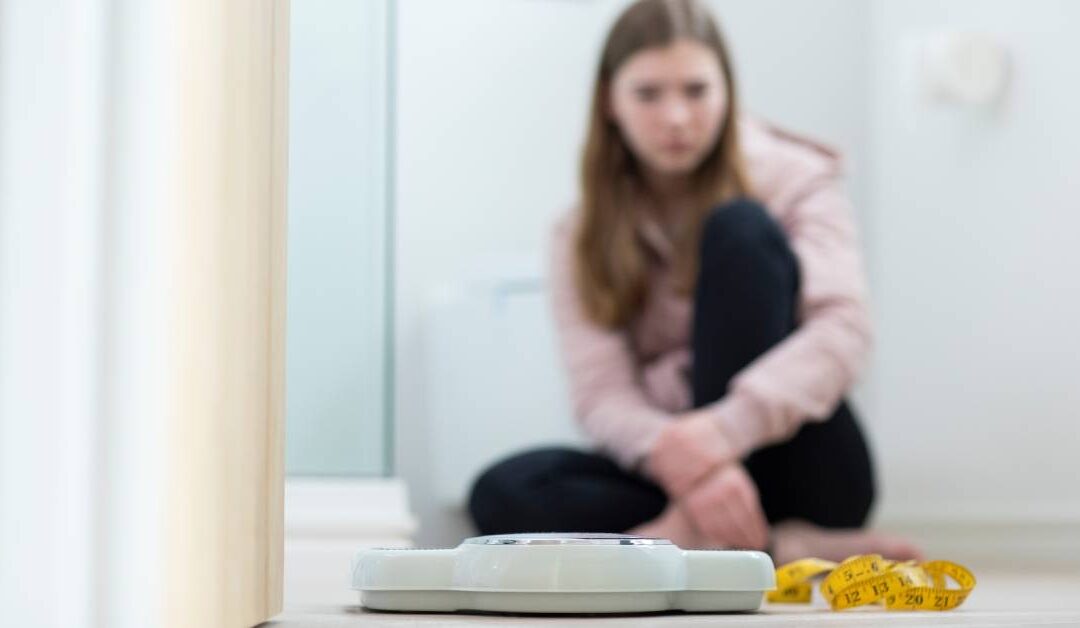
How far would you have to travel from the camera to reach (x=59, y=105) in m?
0.25

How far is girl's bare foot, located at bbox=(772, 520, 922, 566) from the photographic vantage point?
123 centimetres

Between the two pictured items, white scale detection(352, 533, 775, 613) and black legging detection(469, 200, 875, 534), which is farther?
black legging detection(469, 200, 875, 534)

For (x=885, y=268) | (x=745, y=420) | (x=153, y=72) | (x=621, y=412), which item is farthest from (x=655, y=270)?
(x=153, y=72)

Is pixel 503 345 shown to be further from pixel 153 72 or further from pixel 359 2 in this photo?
pixel 153 72

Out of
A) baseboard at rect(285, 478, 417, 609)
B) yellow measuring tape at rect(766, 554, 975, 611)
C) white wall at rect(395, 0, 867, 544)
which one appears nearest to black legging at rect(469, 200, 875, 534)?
baseboard at rect(285, 478, 417, 609)

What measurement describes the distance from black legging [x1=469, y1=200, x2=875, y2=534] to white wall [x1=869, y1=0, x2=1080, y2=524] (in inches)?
15.2

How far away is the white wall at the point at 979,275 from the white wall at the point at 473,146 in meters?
0.46

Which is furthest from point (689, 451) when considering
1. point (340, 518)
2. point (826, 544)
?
point (340, 518)

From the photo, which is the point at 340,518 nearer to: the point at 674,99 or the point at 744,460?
the point at 744,460

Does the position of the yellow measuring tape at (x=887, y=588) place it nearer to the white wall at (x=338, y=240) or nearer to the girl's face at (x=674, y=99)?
the white wall at (x=338, y=240)

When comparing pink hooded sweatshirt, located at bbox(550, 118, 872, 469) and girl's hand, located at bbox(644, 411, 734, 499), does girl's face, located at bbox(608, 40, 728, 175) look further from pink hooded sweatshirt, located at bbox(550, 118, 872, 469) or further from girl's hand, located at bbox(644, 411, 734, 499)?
girl's hand, located at bbox(644, 411, 734, 499)

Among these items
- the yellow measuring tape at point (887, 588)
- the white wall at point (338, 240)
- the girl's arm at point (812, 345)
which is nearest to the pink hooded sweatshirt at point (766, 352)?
the girl's arm at point (812, 345)

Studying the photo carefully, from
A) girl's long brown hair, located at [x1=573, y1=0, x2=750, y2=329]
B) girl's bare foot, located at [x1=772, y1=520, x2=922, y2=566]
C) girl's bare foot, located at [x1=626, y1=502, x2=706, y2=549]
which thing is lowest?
girl's bare foot, located at [x1=772, y1=520, x2=922, y2=566]

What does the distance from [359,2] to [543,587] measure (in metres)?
0.82
